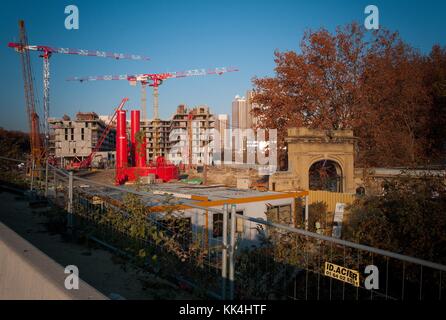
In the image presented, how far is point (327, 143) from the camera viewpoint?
22000 mm

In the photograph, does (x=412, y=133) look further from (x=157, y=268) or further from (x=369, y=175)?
(x=157, y=268)

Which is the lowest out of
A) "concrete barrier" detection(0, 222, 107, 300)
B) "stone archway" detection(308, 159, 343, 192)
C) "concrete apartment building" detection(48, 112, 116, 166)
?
"stone archway" detection(308, 159, 343, 192)

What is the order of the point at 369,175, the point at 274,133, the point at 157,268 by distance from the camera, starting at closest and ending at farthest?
the point at 157,268 → the point at 369,175 → the point at 274,133

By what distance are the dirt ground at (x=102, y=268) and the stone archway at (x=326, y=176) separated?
1868cm

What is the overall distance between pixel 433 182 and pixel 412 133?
71.3 feet

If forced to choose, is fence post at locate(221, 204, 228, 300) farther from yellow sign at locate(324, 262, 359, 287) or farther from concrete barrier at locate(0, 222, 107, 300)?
concrete barrier at locate(0, 222, 107, 300)

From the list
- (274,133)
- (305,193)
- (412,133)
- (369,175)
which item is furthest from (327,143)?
(412,133)

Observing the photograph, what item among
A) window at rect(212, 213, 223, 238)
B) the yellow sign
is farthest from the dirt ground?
the yellow sign

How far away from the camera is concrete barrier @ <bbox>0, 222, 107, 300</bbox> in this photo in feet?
8.49

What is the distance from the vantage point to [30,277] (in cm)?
295

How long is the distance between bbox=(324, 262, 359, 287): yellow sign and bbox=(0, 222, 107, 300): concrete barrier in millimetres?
2179

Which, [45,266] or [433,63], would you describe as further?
[433,63]

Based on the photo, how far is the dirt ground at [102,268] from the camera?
408 cm
